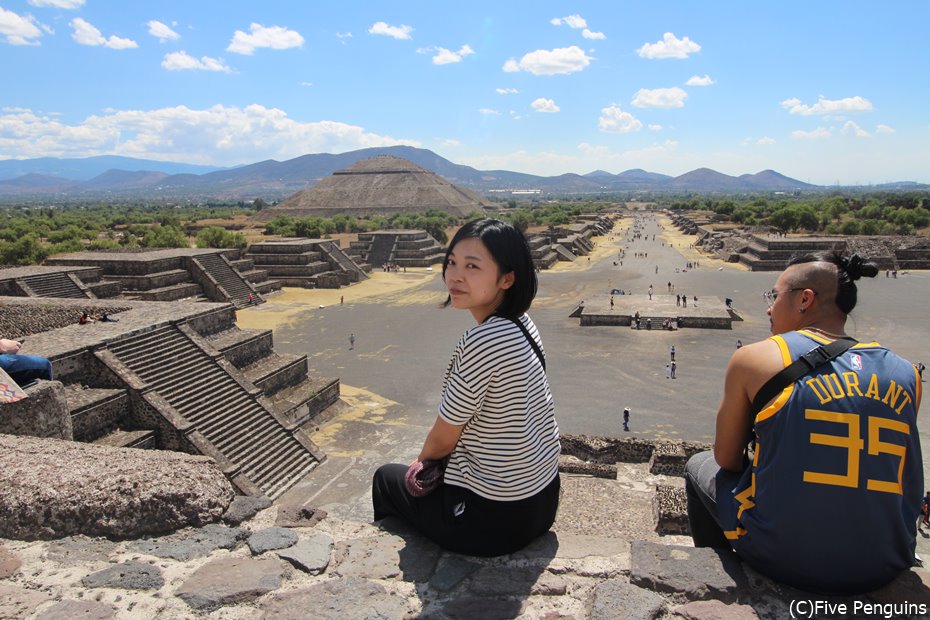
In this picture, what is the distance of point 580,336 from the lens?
24281 mm

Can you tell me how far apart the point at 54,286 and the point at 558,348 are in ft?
60.8

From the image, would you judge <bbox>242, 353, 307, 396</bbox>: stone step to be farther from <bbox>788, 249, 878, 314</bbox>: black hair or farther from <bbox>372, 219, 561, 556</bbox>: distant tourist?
<bbox>788, 249, 878, 314</bbox>: black hair

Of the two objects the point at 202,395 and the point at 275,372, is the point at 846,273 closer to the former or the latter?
the point at 202,395

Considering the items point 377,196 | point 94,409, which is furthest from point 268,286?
point 377,196

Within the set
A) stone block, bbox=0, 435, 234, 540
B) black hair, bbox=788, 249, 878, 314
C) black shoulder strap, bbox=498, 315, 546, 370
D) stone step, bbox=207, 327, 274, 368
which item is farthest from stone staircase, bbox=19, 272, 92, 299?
black hair, bbox=788, 249, 878, 314

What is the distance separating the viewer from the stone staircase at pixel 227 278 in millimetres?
28531

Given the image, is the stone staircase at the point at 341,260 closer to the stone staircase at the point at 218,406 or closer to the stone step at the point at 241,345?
the stone step at the point at 241,345

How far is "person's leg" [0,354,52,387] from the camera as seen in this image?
592cm

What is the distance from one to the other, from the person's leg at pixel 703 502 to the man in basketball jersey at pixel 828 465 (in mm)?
268

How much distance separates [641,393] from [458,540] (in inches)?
596

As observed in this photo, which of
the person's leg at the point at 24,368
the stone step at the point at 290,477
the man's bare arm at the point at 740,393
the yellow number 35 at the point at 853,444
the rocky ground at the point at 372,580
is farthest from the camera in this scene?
the stone step at the point at 290,477

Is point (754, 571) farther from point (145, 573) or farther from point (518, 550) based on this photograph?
point (145, 573)

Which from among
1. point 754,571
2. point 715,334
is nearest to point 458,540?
point 754,571

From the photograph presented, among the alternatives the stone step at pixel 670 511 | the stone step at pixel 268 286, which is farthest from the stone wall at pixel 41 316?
the stone step at pixel 268 286
